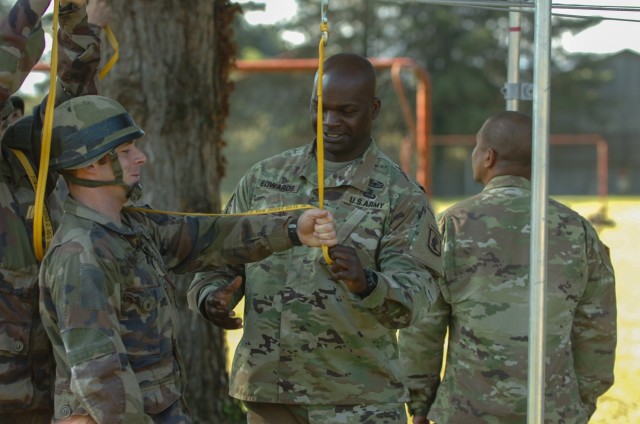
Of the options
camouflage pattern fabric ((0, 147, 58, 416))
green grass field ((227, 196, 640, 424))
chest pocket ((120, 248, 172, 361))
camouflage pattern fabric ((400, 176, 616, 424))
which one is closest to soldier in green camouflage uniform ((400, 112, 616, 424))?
camouflage pattern fabric ((400, 176, 616, 424))

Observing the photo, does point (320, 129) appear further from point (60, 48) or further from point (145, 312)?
point (60, 48)

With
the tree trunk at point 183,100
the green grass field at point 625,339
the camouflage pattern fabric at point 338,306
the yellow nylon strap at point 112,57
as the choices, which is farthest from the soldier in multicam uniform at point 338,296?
the green grass field at point 625,339

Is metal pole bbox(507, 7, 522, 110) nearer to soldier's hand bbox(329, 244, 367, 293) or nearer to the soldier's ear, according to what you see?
the soldier's ear

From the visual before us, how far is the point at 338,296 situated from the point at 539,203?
76 centimetres

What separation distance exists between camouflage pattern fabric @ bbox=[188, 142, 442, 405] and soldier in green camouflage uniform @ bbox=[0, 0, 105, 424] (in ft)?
1.94

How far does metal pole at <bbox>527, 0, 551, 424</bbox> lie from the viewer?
9.21ft

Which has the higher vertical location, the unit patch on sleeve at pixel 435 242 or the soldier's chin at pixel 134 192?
the soldier's chin at pixel 134 192

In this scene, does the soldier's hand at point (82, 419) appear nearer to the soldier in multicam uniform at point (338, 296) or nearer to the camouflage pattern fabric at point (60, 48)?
the soldier in multicam uniform at point (338, 296)

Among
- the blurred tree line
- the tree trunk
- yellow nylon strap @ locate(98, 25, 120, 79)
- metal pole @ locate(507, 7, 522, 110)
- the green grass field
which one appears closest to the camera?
yellow nylon strap @ locate(98, 25, 120, 79)

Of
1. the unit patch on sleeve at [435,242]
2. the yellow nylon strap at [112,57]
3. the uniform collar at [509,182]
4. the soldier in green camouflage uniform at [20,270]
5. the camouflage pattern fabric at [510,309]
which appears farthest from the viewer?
the uniform collar at [509,182]

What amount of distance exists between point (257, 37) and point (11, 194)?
3935 centimetres

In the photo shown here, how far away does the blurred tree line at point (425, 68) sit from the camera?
116 feet

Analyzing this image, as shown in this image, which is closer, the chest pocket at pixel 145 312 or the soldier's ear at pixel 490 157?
the chest pocket at pixel 145 312

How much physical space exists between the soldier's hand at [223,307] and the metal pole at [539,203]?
0.96 metres
